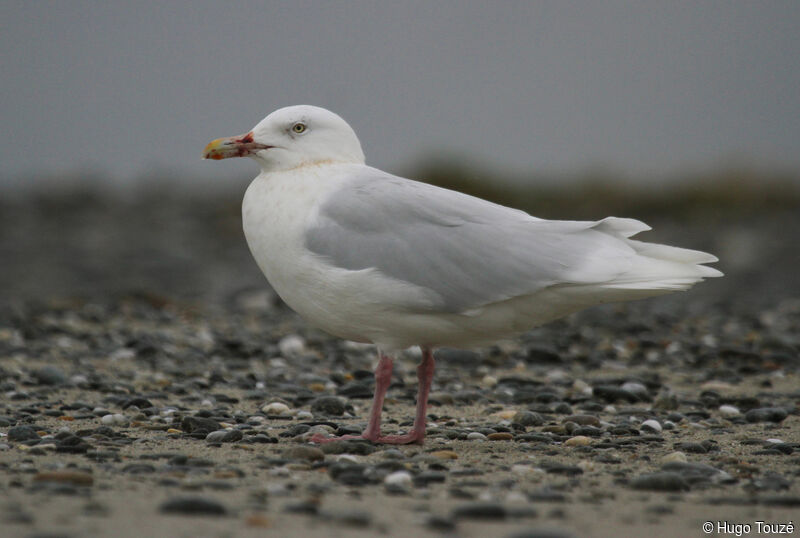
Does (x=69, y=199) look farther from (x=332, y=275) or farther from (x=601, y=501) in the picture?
(x=601, y=501)

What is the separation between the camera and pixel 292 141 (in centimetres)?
589

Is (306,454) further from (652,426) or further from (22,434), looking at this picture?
(652,426)

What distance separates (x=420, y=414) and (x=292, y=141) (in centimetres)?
173

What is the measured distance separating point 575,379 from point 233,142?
3.55 metres

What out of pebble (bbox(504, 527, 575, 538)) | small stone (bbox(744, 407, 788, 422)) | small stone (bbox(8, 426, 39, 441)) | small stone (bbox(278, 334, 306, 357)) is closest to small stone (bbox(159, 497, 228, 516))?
pebble (bbox(504, 527, 575, 538))

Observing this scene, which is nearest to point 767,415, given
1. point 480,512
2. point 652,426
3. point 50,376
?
point 652,426

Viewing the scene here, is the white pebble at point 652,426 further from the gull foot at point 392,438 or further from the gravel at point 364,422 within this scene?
the gull foot at point 392,438

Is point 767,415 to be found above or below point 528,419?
above

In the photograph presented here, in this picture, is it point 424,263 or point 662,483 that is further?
point 424,263

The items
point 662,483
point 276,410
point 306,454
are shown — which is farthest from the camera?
point 276,410

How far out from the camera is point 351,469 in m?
4.48

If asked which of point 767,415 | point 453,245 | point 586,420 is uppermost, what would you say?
point 453,245

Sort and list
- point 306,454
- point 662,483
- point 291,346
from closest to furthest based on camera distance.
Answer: point 662,483 → point 306,454 → point 291,346

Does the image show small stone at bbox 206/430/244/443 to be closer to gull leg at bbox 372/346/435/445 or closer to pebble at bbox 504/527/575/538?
gull leg at bbox 372/346/435/445
